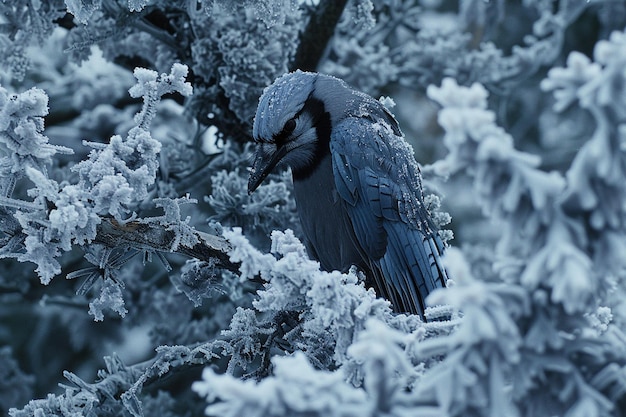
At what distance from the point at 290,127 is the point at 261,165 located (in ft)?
0.48

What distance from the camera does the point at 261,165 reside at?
8.99 feet

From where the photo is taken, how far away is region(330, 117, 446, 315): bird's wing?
2.71m

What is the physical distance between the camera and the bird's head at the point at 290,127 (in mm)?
2723

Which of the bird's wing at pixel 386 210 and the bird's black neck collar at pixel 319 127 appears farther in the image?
the bird's black neck collar at pixel 319 127

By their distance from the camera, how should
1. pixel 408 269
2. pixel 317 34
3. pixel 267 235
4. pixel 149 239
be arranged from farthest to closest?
pixel 317 34 → pixel 267 235 → pixel 408 269 → pixel 149 239

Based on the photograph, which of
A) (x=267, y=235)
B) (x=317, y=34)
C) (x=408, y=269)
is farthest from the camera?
(x=317, y=34)

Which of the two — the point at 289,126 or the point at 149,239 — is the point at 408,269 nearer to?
the point at 289,126

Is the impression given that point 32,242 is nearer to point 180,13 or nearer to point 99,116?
point 180,13

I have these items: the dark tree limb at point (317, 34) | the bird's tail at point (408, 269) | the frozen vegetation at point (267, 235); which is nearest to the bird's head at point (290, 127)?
the frozen vegetation at point (267, 235)

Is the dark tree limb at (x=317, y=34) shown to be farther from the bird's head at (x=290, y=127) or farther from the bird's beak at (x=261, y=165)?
the bird's beak at (x=261, y=165)

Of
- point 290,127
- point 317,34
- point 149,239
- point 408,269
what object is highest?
point 317,34

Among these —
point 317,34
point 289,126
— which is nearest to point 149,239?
point 289,126

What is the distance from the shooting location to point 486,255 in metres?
4.24

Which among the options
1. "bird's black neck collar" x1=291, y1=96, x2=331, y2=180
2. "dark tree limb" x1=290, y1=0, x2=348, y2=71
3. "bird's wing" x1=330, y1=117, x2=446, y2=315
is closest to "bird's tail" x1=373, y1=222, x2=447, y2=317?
"bird's wing" x1=330, y1=117, x2=446, y2=315
